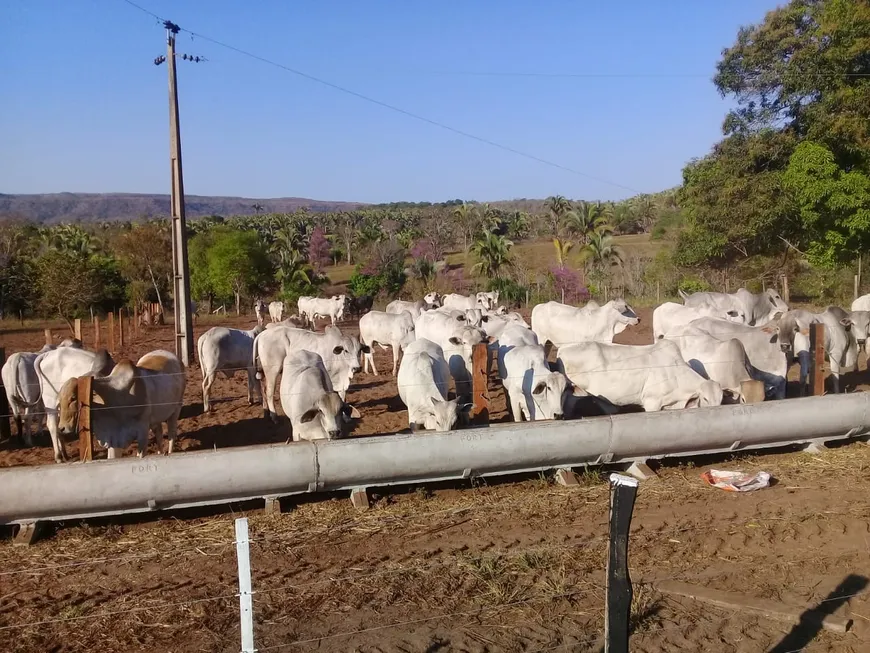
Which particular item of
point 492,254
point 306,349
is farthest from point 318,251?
point 306,349

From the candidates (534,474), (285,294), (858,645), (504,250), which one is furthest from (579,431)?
(504,250)

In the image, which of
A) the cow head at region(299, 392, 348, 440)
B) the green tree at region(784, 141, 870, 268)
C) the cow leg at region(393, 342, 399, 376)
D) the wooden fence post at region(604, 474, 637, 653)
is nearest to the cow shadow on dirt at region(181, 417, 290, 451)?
the cow head at region(299, 392, 348, 440)

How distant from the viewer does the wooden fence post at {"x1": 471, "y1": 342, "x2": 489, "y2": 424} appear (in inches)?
372

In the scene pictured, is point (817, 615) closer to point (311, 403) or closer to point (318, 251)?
point (311, 403)

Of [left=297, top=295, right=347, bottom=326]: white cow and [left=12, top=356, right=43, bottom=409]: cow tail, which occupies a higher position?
[left=297, top=295, right=347, bottom=326]: white cow

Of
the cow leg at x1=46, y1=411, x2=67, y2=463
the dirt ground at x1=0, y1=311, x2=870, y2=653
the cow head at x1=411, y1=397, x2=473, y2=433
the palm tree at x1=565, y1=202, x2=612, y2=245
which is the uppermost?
the palm tree at x1=565, y1=202, x2=612, y2=245

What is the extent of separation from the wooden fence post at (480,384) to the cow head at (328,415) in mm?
1569

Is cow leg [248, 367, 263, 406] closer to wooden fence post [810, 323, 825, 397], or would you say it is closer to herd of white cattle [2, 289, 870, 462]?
herd of white cattle [2, 289, 870, 462]

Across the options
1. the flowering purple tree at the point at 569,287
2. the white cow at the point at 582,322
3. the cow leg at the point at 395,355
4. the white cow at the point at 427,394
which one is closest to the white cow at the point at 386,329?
the cow leg at the point at 395,355

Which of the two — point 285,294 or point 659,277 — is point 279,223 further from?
point 659,277

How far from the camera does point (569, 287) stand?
38844 mm

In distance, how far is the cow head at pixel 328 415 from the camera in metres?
8.91

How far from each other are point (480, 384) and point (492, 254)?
38.9 m

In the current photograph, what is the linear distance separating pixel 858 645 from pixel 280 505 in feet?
16.2
